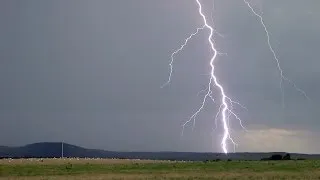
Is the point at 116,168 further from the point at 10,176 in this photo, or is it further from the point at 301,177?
the point at 301,177

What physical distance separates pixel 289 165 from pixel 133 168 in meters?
18.3

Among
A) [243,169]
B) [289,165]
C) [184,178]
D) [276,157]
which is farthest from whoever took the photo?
[276,157]

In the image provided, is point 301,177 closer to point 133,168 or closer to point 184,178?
point 184,178

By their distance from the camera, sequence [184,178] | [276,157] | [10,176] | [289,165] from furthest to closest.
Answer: [276,157], [289,165], [10,176], [184,178]

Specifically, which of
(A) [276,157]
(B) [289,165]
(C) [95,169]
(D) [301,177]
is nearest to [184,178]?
(D) [301,177]

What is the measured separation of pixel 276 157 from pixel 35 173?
50337mm

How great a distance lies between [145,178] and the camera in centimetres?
5672

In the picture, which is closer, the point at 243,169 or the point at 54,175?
the point at 54,175

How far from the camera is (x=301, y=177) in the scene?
58.6 m

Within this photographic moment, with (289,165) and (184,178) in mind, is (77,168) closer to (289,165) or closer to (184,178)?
(184,178)

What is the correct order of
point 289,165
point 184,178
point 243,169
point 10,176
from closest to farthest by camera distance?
1. point 184,178
2. point 10,176
3. point 243,169
4. point 289,165

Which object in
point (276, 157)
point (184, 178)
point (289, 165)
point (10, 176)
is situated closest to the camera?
point (184, 178)

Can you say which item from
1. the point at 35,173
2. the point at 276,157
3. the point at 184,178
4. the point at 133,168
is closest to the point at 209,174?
the point at 184,178

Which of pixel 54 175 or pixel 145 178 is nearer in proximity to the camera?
pixel 145 178
